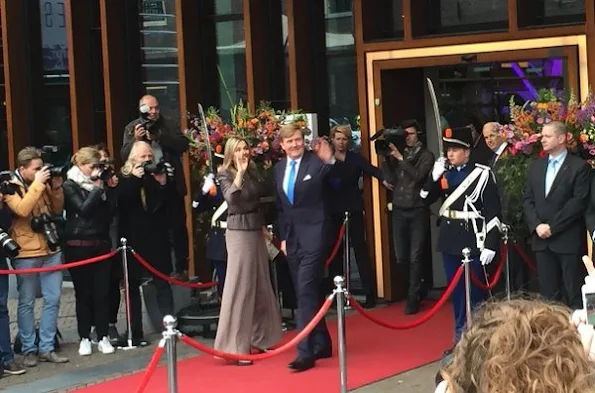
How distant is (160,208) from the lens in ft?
31.3

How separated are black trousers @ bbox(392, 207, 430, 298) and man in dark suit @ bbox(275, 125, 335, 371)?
2.17m

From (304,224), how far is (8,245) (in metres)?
2.27

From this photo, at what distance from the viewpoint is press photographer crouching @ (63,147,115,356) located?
29.3 ft

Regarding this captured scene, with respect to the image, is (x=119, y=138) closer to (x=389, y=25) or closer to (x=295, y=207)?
(x=389, y=25)

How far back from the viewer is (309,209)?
320 inches

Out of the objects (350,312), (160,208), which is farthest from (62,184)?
(350,312)

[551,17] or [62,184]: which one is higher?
[551,17]

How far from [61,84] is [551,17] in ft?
20.1

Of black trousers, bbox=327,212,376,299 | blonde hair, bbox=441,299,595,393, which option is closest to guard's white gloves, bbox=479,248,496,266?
black trousers, bbox=327,212,376,299

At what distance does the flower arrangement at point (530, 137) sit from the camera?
8422 mm

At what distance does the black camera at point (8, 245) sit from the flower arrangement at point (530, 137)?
13.2 feet

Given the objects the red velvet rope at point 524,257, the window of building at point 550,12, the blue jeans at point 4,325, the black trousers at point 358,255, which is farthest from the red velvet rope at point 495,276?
the blue jeans at point 4,325

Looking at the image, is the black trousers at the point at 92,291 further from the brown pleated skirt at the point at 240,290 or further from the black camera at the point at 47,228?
the brown pleated skirt at the point at 240,290

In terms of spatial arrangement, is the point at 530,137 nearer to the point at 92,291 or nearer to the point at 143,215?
the point at 143,215
